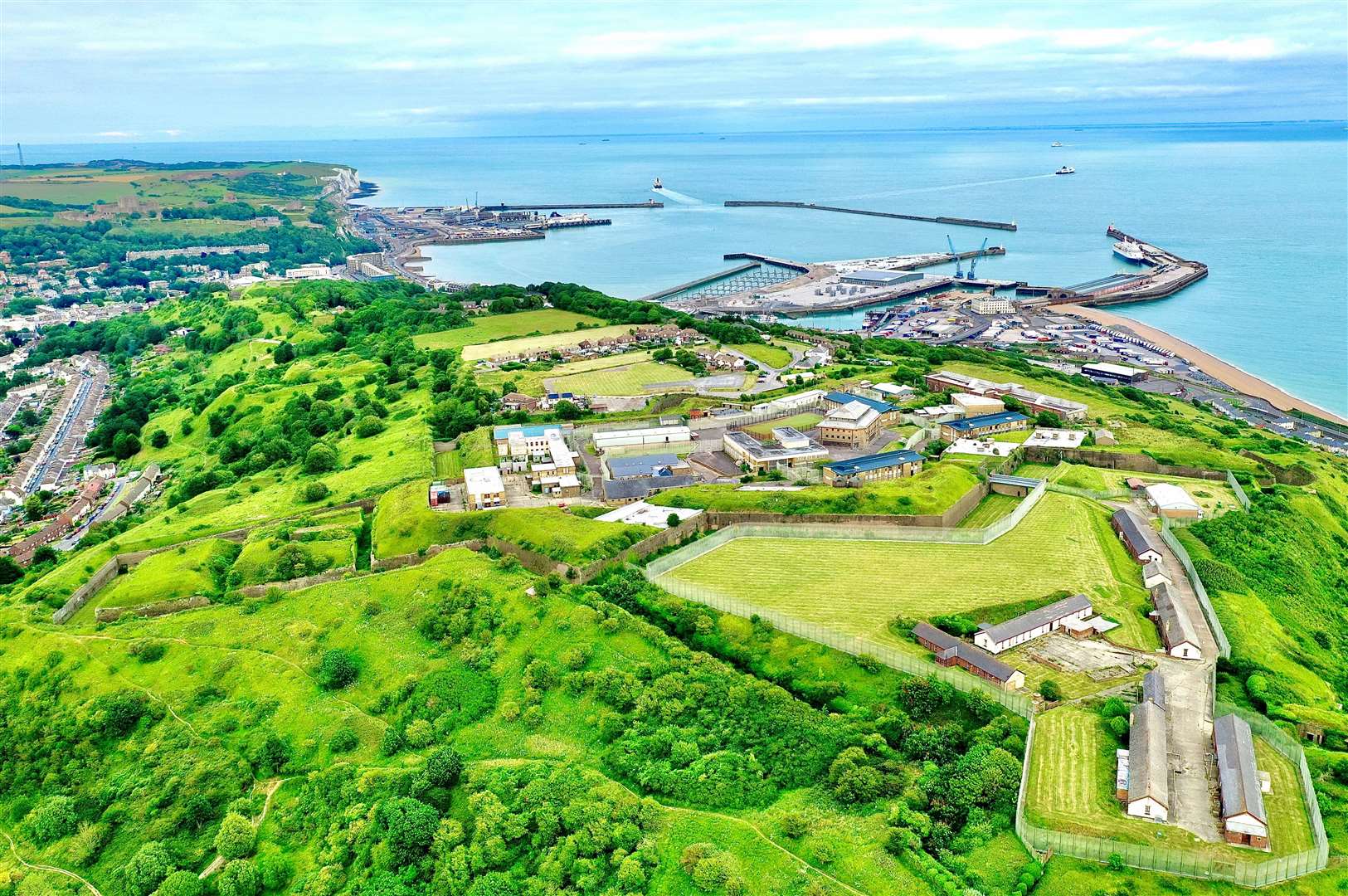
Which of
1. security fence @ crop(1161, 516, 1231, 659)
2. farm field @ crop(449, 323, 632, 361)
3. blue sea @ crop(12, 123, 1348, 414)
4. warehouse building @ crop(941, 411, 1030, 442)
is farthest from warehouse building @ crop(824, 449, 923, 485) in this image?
blue sea @ crop(12, 123, 1348, 414)

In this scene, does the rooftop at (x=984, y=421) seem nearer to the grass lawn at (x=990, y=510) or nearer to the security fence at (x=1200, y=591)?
the grass lawn at (x=990, y=510)

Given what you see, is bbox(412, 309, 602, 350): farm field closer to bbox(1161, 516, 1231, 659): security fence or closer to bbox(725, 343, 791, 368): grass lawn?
bbox(725, 343, 791, 368): grass lawn

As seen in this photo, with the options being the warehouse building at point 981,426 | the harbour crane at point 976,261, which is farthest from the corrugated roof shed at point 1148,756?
the harbour crane at point 976,261

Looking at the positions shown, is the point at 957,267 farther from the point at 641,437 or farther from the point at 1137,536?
the point at 1137,536

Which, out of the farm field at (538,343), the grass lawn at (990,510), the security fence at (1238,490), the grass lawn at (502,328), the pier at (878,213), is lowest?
the pier at (878,213)

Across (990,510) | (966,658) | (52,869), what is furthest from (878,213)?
(52,869)

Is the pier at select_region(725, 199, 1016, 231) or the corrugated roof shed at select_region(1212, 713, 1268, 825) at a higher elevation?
the corrugated roof shed at select_region(1212, 713, 1268, 825)

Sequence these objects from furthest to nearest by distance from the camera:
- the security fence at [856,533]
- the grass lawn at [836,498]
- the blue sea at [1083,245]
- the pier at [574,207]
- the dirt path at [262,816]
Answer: the pier at [574,207] < the blue sea at [1083,245] < the grass lawn at [836,498] < the security fence at [856,533] < the dirt path at [262,816]
